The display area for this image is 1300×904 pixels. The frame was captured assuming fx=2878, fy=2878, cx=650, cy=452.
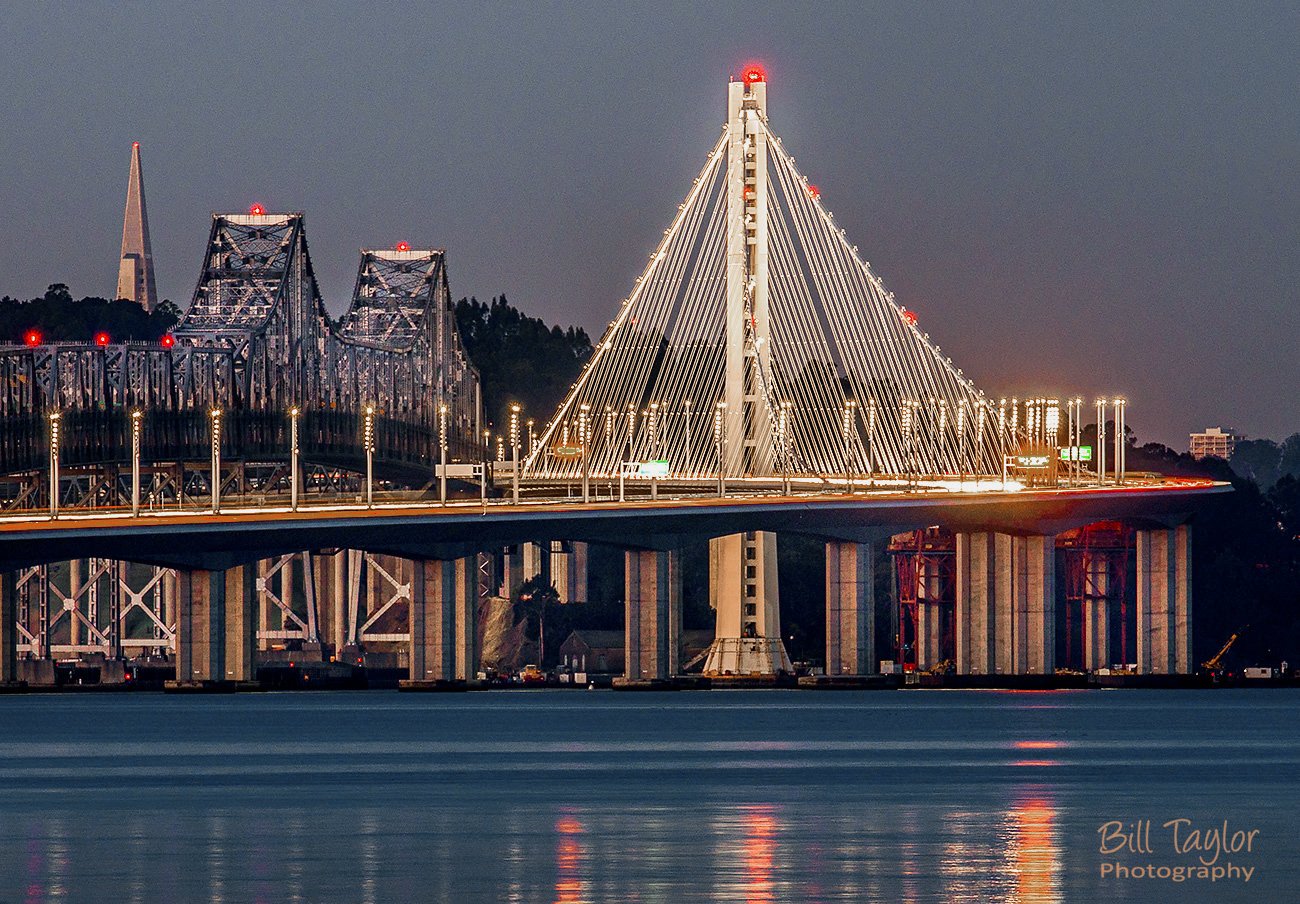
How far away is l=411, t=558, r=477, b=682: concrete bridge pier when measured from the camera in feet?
437

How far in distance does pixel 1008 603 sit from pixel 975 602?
7.89ft

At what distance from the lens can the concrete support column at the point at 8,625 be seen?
410ft

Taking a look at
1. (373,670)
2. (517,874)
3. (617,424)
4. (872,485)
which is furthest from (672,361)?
(517,874)

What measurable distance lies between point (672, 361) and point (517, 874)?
8670cm

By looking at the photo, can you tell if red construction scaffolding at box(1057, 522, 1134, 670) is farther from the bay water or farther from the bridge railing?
the bay water

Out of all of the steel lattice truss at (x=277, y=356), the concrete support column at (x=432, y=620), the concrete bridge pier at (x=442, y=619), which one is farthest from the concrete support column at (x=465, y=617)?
the steel lattice truss at (x=277, y=356)

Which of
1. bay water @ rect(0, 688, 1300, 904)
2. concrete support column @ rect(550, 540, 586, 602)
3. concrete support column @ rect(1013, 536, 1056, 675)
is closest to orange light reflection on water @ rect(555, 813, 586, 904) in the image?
bay water @ rect(0, 688, 1300, 904)

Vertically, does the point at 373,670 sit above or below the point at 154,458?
below

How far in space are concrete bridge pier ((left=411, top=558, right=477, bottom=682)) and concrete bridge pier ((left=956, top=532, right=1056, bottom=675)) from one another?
29.3 m

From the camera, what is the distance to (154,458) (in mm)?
144250

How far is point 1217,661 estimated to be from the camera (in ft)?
564

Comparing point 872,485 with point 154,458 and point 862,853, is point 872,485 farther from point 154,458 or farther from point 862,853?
point 862,853

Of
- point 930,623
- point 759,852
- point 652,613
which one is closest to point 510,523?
point 652,613

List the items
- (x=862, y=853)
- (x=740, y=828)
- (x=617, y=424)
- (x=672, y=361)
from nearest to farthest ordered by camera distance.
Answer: (x=862, y=853), (x=740, y=828), (x=672, y=361), (x=617, y=424)
